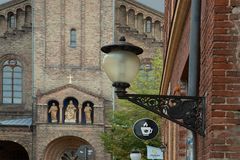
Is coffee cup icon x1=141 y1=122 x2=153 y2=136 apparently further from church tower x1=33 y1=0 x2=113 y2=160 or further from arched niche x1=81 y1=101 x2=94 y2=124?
church tower x1=33 y1=0 x2=113 y2=160

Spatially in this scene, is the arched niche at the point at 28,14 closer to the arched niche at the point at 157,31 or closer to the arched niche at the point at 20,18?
the arched niche at the point at 20,18

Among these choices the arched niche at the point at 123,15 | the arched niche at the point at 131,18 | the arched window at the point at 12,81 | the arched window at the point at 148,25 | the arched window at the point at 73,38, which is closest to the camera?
the arched window at the point at 73,38

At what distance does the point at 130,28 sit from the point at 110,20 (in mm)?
2662

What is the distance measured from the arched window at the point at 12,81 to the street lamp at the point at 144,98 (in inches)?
1979

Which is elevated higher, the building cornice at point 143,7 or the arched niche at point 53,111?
the building cornice at point 143,7

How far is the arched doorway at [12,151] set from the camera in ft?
186

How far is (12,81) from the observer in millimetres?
56906

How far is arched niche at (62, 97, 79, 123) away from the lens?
51.9 metres

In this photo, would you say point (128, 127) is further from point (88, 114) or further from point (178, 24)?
point (178, 24)

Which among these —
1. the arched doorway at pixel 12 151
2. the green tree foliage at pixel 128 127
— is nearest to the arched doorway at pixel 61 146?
the arched doorway at pixel 12 151

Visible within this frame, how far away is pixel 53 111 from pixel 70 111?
3.99 ft

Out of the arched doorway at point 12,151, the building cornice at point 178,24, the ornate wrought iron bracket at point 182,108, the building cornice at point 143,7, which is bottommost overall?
the arched doorway at point 12,151

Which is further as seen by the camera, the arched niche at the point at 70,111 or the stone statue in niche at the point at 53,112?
the arched niche at the point at 70,111

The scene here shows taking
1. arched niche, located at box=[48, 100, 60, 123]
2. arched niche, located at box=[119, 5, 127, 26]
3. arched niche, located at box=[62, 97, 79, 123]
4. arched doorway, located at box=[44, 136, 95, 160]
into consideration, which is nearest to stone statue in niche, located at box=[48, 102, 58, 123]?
arched niche, located at box=[48, 100, 60, 123]
